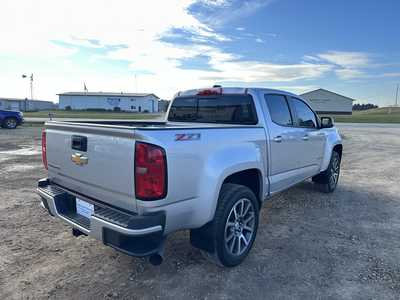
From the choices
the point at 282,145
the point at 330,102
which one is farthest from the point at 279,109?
the point at 330,102

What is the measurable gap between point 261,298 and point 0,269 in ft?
8.74

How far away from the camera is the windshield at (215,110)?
4.05 m

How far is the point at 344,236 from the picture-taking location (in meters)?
4.25

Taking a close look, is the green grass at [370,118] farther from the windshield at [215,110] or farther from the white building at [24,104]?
the white building at [24,104]

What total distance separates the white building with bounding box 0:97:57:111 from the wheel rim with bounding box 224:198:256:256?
236 ft

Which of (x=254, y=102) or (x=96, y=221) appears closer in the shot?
(x=96, y=221)

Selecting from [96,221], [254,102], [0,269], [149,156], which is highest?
[254,102]

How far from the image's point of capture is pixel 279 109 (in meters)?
4.41

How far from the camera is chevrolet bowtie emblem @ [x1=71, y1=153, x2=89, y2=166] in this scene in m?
2.93

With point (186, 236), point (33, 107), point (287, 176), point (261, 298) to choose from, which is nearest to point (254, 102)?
point (287, 176)

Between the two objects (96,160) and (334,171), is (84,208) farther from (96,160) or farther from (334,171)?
(334,171)

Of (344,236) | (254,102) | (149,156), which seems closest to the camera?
(149,156)

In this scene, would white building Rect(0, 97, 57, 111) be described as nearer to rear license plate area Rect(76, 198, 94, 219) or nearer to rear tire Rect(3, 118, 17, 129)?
rear tire Rect(3, 118, 17, 129)

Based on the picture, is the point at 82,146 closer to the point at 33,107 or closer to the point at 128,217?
the point at 128,217
